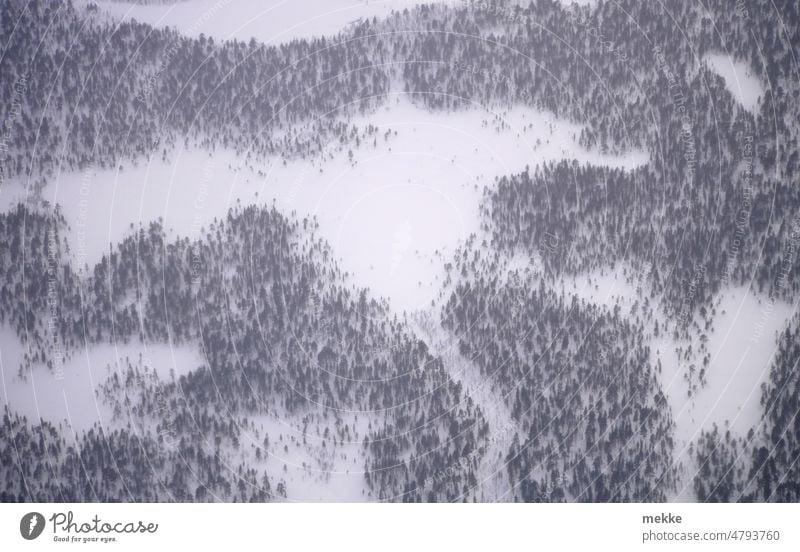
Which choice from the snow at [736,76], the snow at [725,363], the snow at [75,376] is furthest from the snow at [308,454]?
the snow at [736,76]

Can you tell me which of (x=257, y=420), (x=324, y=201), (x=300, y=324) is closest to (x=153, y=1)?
(x=324, y=201)

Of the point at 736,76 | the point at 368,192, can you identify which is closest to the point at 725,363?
the point at 736,76

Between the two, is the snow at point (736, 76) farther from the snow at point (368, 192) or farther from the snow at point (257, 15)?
the snow at point (257, 15)

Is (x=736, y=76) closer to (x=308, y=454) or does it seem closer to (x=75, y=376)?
(x=308, y=454)

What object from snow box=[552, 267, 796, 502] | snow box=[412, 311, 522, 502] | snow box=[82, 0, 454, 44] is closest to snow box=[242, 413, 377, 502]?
snow box=[412, 311, 522, 502]
